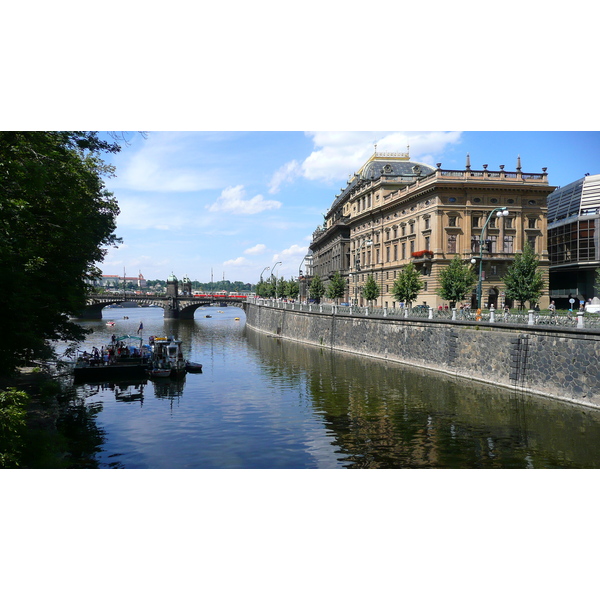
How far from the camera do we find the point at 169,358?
40.2m

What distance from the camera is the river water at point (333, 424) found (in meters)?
19.4

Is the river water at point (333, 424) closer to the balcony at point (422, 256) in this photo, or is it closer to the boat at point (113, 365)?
the boat at point (113, 365)

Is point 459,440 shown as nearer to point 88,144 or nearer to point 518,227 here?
point 88,144

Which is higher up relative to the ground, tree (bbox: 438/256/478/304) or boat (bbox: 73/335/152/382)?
tree (bbox: 438/256/478/304)

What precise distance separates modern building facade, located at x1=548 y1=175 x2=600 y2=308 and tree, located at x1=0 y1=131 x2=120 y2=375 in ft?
206

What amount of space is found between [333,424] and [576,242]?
58.7 meters

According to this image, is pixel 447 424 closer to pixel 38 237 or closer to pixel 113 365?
pixel 38 237

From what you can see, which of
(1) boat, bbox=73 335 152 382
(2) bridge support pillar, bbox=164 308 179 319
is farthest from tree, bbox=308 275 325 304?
(1) boat, bbox=73 335 152 382

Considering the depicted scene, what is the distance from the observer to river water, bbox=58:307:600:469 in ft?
63.6

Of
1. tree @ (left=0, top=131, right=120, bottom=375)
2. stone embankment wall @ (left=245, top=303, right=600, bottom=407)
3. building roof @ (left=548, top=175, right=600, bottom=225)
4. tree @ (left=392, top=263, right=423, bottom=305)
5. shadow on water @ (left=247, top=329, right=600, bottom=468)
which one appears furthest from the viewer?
building roof @ (left=548, top=175, right=600, bottom=225)

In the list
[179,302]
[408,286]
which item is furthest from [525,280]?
[179,302]

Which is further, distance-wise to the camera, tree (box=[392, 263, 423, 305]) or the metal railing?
tree (box=[392, 263, 423, 305])

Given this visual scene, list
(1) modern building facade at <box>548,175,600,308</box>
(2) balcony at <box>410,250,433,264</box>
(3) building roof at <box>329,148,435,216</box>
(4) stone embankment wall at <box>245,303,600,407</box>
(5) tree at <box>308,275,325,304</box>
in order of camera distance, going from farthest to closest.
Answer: (5) tree at <box>308,275,325,304</box> → (3) building roof at <box>329,148,435,216</box> → (1) modern building facade at <box>548,175,600,308</box> → (2) balcony at <box>410,250,433,264</box> → (4) stone embankment wall at <box>245,303,600,407</box>

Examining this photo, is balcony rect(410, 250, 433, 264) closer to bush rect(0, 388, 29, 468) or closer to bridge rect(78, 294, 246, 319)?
bush rect(0, 388, 29, 468)
